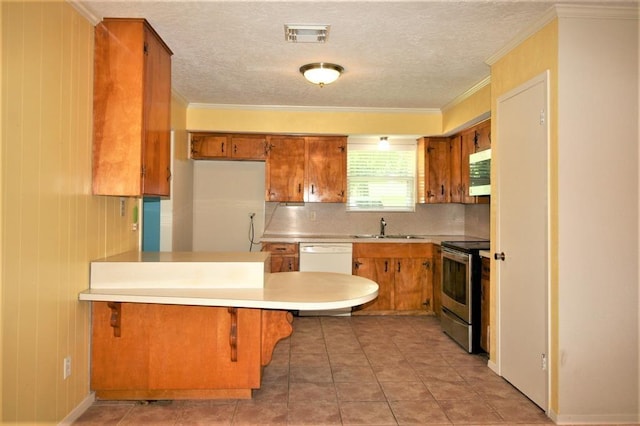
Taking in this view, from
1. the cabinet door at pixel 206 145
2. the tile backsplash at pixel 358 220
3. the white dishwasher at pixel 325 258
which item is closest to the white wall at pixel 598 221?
the white dishwasher at pixel 325 258

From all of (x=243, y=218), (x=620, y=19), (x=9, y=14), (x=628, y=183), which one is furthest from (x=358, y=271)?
(x=9, y=14)

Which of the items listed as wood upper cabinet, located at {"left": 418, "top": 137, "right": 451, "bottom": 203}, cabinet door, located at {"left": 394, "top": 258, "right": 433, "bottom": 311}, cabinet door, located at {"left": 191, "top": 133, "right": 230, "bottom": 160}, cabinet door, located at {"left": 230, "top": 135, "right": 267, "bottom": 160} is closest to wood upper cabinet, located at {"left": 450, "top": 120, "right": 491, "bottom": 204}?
wood upper cabinet, located at {"left": 418, "top": 137, "right": 451, "bottom": 203}

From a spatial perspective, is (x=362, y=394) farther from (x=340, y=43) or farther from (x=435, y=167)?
(x=435, y=167)

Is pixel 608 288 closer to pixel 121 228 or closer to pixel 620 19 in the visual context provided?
pixel 620 19

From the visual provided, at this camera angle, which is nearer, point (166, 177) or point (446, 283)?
point (166, 177)

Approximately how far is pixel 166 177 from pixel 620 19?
3189 millimetres

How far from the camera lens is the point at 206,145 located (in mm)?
5422

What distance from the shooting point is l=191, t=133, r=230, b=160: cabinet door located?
17.8ft

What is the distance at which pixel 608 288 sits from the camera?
2.62 meters

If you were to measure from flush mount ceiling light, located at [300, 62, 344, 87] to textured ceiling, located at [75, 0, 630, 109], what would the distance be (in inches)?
2.4

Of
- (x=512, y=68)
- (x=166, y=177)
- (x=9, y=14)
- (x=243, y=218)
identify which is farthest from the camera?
(x=243, y=218)

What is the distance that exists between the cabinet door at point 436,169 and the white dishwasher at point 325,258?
50.4 inches

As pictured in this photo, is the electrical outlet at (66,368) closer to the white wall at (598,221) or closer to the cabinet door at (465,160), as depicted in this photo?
the white wall at (598,221)

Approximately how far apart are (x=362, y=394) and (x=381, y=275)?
Result: 2.38 meters
